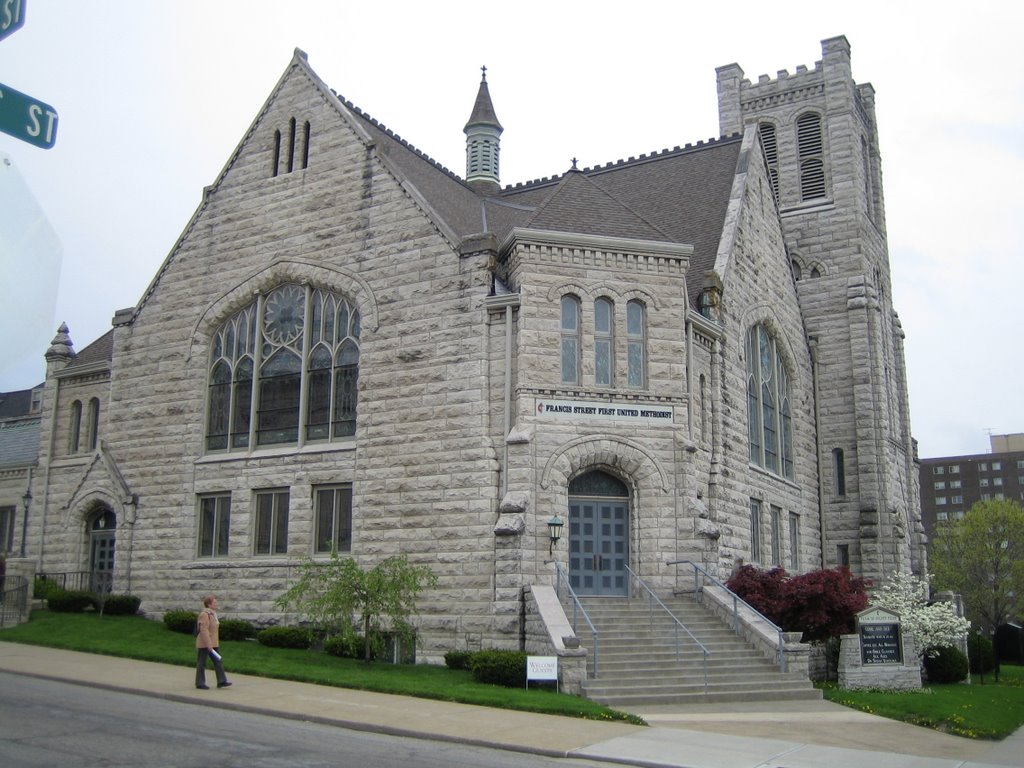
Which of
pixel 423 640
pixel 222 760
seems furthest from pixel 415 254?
pixel 222 760

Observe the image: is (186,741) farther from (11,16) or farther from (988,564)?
(988,564)

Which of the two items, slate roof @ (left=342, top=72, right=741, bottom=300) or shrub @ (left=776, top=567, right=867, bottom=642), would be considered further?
slate roof @ (left=342, top=72, right=741, bottom=300)

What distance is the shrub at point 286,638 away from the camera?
22859 mm

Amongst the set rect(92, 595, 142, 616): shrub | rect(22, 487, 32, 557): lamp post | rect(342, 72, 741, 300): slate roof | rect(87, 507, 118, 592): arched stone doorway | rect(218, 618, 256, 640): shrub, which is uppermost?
rect(342, 72, 741, 300): slate roof

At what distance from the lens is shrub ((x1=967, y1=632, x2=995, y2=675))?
29422 mm

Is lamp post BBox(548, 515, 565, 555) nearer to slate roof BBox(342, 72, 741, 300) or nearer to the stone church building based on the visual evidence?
the stone church building

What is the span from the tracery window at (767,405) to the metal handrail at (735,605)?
7.37 meters

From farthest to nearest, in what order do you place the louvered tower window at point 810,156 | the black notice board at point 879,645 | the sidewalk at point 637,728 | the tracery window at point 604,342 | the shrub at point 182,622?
the louvered tower window at point 810,156 < the shrub at point 182,622 < the tracery window at point 604,342 < the black notice board at point 879,645 < the sidewalk at point 637,728

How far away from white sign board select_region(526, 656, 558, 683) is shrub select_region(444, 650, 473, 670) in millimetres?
3458

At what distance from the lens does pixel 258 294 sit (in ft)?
89.6

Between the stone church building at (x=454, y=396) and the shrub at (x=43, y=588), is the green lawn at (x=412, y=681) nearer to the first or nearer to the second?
the shrub at (x=43, y=588)

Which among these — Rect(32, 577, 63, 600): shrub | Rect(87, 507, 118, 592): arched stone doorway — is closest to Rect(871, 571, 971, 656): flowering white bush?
Rect(87, 507, 118, 592): arched stone doorway

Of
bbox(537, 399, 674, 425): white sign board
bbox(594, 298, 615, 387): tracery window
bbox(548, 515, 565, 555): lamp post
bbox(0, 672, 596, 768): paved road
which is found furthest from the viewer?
bbox(594, 298, 615, 387): tracery window

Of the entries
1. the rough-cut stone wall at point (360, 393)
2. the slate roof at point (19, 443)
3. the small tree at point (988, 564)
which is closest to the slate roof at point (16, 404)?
the slate roof at point (19, 443)
